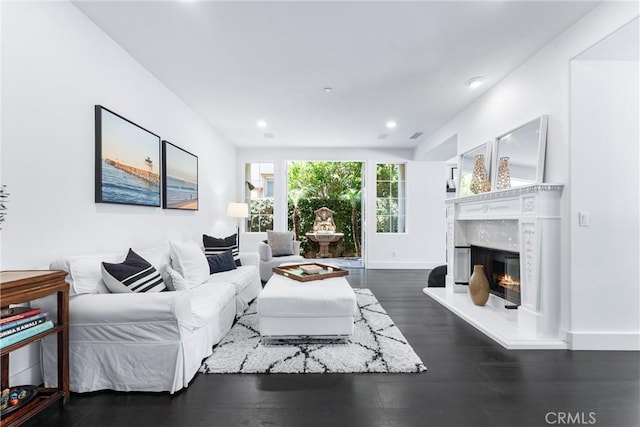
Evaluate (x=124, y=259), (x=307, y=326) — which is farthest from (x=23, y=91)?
(x=307, y=326)

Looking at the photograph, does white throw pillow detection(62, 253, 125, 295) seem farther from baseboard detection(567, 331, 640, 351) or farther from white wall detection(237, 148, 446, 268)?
white wall detection(237, 148, 446, 268)

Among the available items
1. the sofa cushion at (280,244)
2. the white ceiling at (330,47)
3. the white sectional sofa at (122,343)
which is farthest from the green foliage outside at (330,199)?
the white sectional sofa at (122,343)

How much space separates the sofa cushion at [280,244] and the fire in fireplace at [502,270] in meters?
2.96

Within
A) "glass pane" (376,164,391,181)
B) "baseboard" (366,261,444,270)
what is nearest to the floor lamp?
"baseboard" (366,261,444,270)

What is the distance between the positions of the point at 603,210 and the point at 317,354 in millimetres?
2613

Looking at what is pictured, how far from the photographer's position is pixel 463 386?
207cm

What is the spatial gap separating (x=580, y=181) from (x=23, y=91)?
407 centimetres

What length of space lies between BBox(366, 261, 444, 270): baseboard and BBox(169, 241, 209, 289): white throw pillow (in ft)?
14.1

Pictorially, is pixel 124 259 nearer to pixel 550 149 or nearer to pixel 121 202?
pixel 121 202

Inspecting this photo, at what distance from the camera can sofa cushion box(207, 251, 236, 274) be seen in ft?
12.3

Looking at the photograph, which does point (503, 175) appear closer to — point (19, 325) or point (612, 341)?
point (612, 341)

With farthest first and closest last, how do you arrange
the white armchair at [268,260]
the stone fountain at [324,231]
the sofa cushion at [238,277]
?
the stone fountain at [324,231] → the white armchair at [268,260] → the sofa cushion at [238,277]

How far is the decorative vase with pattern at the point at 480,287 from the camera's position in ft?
12.1

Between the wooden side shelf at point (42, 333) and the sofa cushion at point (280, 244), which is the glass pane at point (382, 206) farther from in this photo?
the wooden side shelf at point (42, 333)
